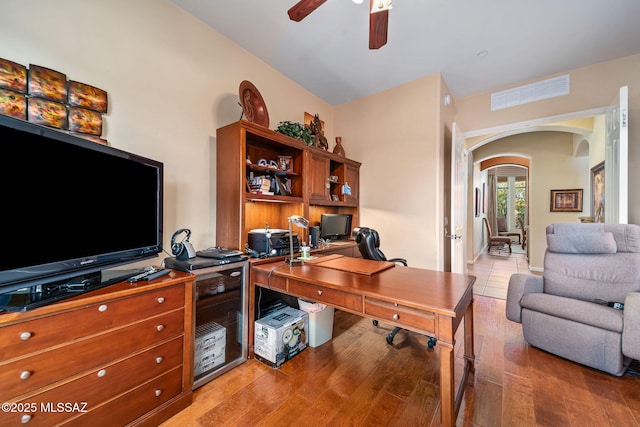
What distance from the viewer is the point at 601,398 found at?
1586mm

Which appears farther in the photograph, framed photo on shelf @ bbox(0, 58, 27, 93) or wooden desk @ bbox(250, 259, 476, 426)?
framed photo on shelf @ bbox(0, 58, 27, 93)

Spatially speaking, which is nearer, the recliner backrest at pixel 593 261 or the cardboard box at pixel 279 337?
the cardboard box at pixel 279 337

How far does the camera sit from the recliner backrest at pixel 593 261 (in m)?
2.04

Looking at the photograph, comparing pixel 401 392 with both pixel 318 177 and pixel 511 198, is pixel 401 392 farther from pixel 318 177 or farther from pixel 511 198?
pixel 511 198

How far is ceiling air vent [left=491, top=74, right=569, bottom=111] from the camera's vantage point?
3.03 m

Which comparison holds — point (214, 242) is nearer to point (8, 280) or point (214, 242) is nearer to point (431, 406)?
point (8, 280)

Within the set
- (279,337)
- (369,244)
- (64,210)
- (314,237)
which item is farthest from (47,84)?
(369,244)

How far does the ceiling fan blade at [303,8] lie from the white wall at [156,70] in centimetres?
116

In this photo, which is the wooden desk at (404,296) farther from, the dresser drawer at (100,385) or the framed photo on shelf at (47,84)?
the framed photo on shelf at (47,84)

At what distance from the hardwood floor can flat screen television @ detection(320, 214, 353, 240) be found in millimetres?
1451

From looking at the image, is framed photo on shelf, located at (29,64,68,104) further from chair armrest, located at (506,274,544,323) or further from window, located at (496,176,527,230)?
window, located at (496,176,527,230)

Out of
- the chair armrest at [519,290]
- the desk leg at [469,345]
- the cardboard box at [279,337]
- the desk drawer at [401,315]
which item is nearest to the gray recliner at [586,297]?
the chair armrest at [519,290]

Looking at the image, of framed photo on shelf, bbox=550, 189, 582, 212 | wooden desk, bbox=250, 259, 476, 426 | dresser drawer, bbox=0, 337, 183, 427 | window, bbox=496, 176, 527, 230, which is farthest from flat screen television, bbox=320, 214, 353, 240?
window, bbox=496, 176, 527, 230

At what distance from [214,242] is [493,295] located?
3983 millimetres
